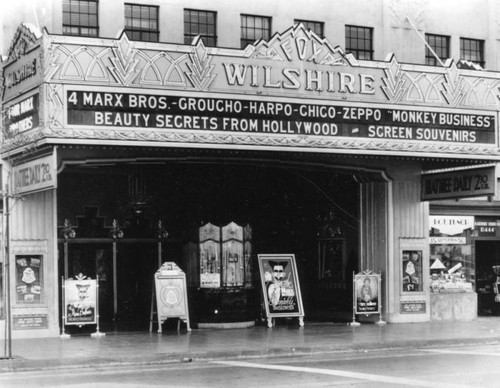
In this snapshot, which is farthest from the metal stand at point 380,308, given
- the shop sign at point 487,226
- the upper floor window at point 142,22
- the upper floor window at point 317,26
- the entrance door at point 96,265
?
the upper floor window at point 142,22

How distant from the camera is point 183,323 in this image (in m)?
23.8

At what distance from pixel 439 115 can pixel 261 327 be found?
268 inches

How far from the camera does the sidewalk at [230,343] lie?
1697 centimetres

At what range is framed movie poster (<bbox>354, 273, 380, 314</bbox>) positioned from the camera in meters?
23.9

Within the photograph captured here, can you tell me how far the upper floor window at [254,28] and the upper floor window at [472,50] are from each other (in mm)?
6156

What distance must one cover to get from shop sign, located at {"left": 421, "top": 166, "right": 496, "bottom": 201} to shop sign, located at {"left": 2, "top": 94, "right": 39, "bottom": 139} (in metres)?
10.8

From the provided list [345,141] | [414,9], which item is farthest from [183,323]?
[414,9]

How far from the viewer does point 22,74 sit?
19812mm

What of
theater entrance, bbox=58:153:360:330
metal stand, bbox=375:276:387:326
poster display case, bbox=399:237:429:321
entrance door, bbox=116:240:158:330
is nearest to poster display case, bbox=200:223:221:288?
theater entrance, bbox=58:153:360:330

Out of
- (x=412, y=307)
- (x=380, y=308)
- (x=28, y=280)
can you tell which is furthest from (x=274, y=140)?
(x=412, y=307)

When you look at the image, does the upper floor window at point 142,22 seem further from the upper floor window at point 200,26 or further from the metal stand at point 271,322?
the metal stand at point 271,322

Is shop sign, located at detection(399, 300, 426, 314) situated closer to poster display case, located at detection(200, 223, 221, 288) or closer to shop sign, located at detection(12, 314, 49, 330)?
poster display case, located at detection(200, 223, 221, 288)

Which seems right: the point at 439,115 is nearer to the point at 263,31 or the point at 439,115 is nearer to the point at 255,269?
the point at 263,31

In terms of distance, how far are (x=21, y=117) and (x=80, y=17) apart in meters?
3.68
